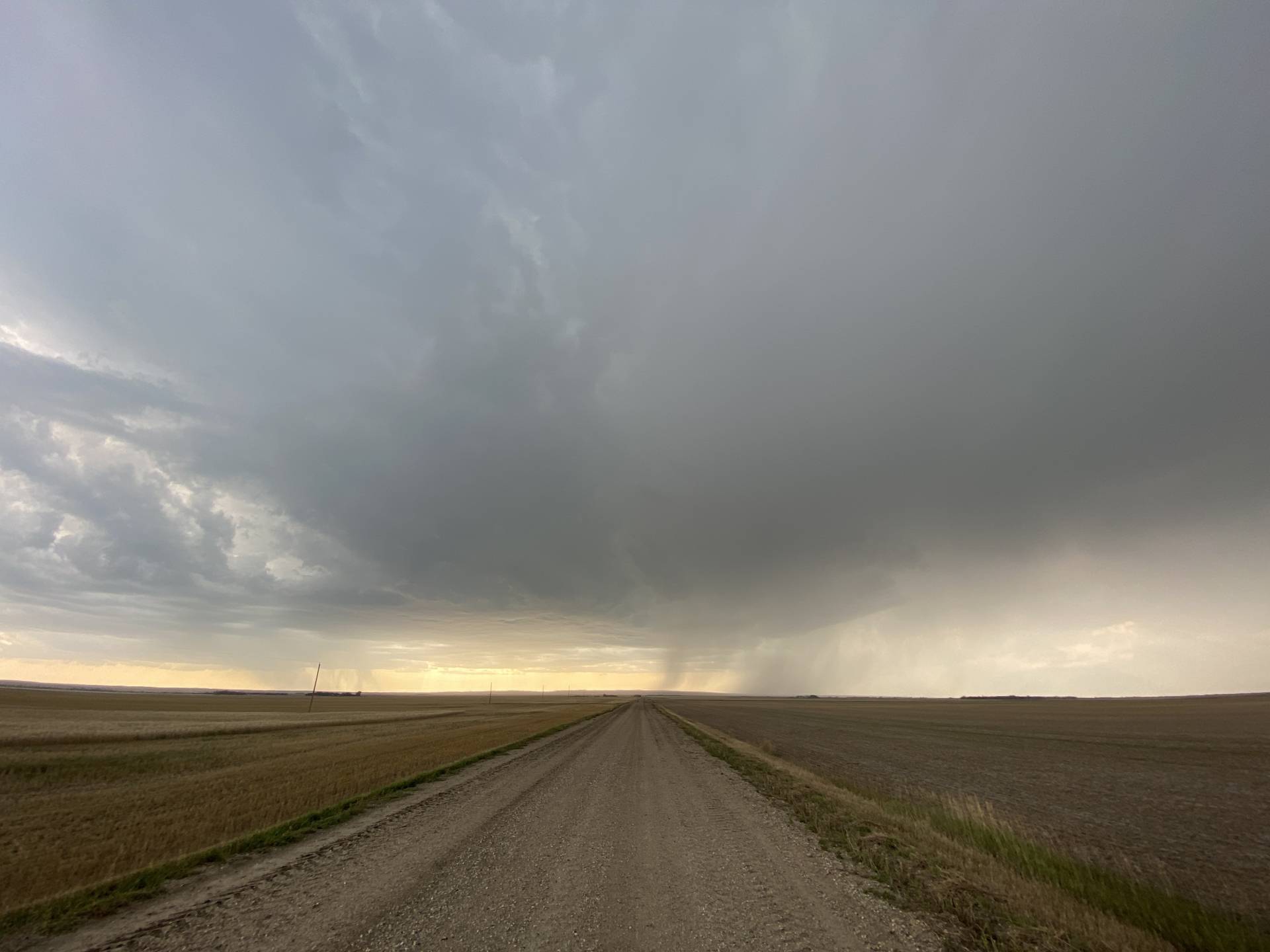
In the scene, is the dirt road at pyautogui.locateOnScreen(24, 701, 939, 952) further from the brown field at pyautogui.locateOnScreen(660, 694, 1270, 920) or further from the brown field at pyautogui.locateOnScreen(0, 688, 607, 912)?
the brown field at pyautogui.locateOnScreen(660, 694, 1270, 920)

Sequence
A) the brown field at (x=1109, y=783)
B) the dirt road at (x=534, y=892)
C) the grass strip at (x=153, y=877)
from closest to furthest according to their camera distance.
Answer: the dirt road at (x=534, y=892), the grass strip at (x=153, y=877), the brown field at (x=1109, y=783)

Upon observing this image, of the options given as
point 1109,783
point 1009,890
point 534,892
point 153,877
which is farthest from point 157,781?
point 1109,783

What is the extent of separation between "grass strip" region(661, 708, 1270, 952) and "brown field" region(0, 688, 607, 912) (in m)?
14.3

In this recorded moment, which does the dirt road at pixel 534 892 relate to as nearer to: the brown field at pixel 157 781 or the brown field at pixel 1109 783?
the brown field at pixel 157 781

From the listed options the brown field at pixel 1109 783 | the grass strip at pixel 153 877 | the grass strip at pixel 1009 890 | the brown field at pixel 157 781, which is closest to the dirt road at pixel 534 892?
the grass strip at pixel 153 877

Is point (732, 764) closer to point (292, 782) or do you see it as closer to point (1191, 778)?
point (292, 782)

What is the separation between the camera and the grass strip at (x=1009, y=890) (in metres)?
7.98

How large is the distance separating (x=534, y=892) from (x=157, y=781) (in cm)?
2244

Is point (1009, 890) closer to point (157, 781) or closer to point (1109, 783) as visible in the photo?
point (1109, 783)

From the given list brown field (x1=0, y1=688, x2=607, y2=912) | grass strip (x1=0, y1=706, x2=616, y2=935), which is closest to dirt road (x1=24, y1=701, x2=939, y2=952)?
grass strip (x1=0, y1=706, x2=616, y2=935)

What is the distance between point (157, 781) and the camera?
21.7 metres

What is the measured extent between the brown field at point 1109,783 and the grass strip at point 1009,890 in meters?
1.39

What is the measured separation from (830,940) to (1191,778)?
106ft

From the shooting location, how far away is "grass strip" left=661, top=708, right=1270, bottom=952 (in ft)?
26.2
